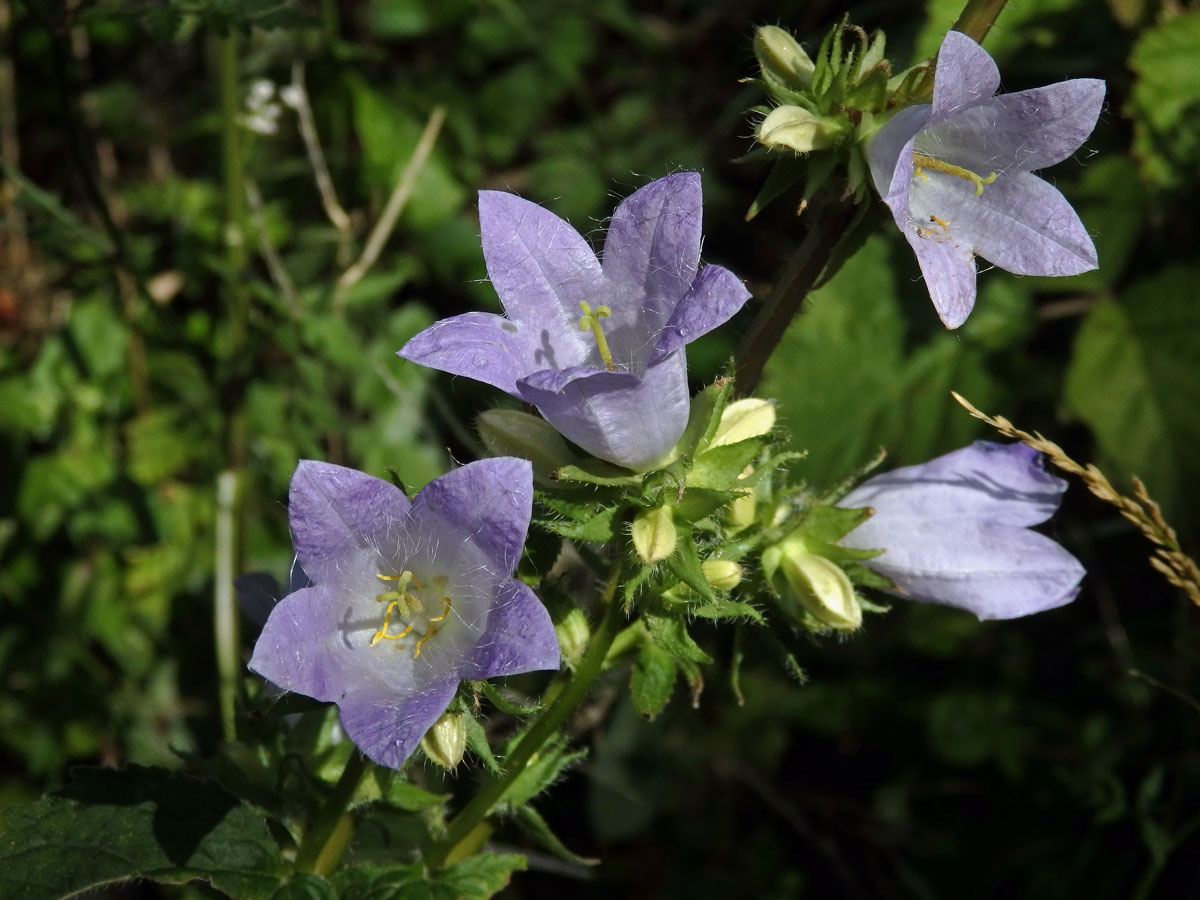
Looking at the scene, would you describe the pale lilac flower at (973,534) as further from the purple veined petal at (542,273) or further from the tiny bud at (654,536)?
the purple veined petal at (542,273)

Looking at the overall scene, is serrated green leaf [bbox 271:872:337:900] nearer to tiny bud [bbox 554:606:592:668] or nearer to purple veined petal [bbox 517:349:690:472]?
tiny bud [bbox 554:606:592:668]

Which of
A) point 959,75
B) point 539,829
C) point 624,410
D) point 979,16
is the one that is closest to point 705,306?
point 624,410

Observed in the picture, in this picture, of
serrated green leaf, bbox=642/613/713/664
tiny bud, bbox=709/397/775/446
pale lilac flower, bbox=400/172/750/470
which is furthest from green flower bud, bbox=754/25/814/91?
serrated green leaf, bbox=642/613/713/664

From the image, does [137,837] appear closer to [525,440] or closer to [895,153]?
[525,440]

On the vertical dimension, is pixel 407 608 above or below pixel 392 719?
below

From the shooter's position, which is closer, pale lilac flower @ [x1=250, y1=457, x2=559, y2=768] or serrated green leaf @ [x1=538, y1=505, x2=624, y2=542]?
pale lilac flower @ [x1=250, y1=457, x2=559, y2=768]

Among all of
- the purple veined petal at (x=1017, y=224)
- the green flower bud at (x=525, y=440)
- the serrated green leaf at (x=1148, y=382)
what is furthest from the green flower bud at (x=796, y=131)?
the serrated green leaf at (x=1148, y=382)
